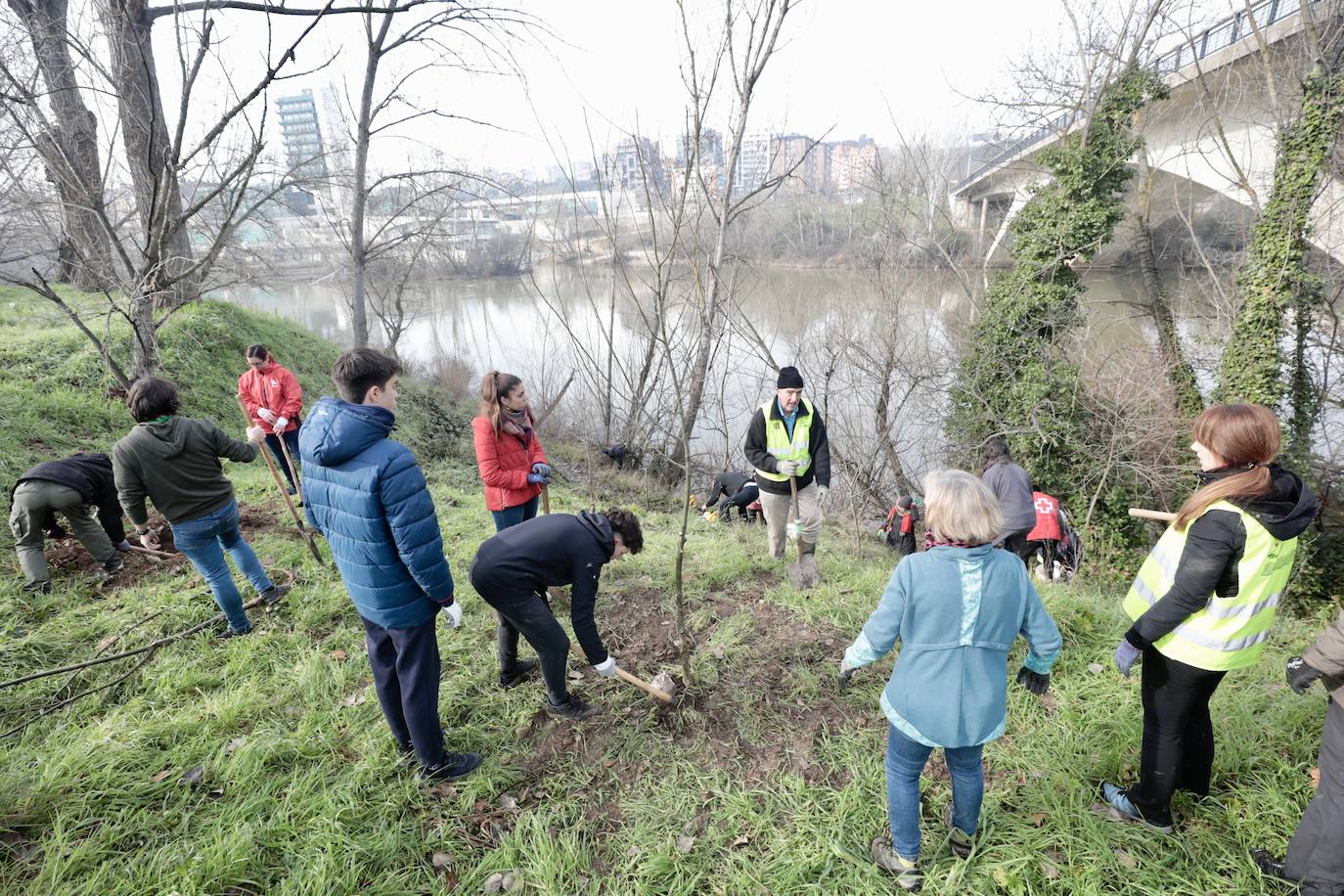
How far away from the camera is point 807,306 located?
13000 mm

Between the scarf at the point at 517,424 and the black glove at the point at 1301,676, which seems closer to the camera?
the black glove at the point at 1301,676

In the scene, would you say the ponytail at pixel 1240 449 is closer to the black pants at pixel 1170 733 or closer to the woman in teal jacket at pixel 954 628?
the black pants at pixel 1170 733

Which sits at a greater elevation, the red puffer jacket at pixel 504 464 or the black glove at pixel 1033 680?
the red puffer jacket at pixel 504 464

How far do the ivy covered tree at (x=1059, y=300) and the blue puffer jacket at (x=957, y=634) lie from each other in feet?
23.7

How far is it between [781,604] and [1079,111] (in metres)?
10.0

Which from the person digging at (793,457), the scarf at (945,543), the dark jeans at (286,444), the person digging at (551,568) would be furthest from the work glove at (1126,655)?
the dark jeans at (286,444)

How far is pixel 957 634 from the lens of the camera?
1.78 meters

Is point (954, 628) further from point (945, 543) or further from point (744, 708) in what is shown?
point (744, 708)

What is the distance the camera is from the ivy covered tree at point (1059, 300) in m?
8.15

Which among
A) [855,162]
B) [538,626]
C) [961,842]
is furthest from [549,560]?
[855,162]

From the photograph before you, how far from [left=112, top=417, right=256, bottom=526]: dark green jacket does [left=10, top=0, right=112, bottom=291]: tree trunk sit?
6.16 feet

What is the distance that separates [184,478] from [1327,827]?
5098 millimetres

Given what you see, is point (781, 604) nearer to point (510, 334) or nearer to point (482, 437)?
point (482, 437)

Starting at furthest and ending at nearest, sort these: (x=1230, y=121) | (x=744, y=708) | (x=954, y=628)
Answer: (x=1230, y=121)
(x=744, y=708)
(x=954, y=628)
